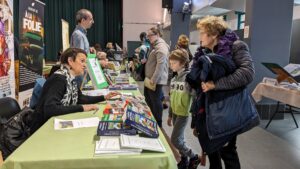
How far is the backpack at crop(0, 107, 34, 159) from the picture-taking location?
1641mm

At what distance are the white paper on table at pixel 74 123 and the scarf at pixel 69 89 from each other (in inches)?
10.8

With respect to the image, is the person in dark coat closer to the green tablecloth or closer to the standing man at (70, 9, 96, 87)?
the green tablecloth

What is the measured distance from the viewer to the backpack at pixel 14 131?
1641mm

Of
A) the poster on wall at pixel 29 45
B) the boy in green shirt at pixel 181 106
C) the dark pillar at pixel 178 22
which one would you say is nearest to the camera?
the boy in green shirt at pixel 181 106

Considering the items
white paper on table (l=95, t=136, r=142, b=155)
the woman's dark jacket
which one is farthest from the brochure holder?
white paper on table (l=95, t=136, r=142, b=155)

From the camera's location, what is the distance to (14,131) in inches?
66.9

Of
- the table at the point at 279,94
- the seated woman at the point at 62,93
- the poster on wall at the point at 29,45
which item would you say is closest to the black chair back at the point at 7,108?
the seated woman at the point at 62,93

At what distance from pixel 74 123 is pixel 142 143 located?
549 millimetres

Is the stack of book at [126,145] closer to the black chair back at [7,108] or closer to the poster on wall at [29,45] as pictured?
the black chair back at [7,108]

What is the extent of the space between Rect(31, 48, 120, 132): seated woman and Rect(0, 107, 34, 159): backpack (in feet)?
0.18

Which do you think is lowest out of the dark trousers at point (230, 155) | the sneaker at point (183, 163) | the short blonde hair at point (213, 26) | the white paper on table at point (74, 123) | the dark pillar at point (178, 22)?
the sneaker at point (183, 163)

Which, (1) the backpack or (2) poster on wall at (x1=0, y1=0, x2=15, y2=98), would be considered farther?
(2) poster on wall at (x1=0, y1=0, x2=15, y2=98)

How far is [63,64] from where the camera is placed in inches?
80.3

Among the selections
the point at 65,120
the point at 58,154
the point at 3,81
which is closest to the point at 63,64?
the point at 65,120
